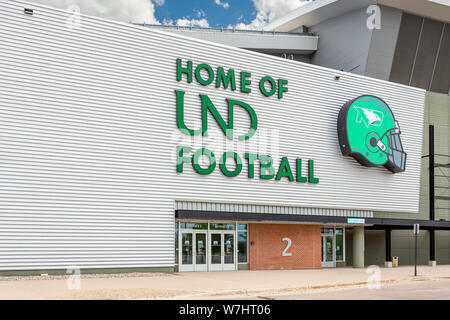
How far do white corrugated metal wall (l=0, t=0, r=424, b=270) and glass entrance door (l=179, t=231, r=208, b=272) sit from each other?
63.6 inches

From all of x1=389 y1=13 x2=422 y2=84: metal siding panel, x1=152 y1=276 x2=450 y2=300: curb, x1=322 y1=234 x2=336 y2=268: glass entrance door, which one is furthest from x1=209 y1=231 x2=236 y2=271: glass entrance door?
x1=389 y1=13 x2=422 y2=84: metal siding panel

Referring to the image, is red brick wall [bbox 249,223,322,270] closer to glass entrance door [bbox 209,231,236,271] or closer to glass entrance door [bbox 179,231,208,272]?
glass entrance door [bbox 209,231,236,271]

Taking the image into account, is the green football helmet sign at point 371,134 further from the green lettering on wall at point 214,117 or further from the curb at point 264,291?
the curb at point 264,291

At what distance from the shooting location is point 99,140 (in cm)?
2244

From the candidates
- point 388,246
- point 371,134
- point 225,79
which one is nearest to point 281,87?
point 225,79

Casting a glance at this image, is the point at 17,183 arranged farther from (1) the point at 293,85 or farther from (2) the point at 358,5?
(2) the point at 358,5

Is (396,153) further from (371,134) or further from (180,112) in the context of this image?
(180,112)

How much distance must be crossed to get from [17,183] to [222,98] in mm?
10367

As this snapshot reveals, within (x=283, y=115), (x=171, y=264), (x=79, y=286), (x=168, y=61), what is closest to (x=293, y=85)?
(x=283, y=115)

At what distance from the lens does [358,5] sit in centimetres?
3669

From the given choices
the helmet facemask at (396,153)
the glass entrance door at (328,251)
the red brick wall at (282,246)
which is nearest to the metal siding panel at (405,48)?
the helmet facemask at (396,153)

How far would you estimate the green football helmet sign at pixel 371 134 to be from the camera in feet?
96.4

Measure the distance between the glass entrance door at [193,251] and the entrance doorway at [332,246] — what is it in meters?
8.81

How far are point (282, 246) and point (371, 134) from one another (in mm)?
8140
